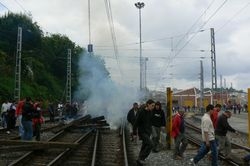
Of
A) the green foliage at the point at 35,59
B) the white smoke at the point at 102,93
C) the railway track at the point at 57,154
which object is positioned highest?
the green foliage at the point at 35,59

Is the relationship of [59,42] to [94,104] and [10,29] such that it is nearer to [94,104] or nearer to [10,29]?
[10,29]

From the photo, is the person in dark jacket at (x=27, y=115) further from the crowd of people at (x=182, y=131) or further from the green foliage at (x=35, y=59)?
the green foliage at (x=35, y=59)

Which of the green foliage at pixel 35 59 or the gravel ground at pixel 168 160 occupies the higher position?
the green foliage at pixel 35 59

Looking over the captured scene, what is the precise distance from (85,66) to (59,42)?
35448 millimetres

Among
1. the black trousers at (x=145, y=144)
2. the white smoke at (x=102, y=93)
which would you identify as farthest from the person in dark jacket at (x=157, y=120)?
the white smoke at (x=102, y=93)

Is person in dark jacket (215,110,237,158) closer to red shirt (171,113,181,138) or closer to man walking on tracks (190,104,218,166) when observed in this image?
red shirt (171,113,181,138)

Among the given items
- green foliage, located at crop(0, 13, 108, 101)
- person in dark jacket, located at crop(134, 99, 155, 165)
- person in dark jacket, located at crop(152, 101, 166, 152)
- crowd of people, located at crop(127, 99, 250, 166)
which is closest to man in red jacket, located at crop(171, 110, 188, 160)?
crowd of people, located at crop(127, 99, 250, 166)

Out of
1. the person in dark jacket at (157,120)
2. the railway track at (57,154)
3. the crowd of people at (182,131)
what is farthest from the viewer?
the person in dark jacket at (157,120)

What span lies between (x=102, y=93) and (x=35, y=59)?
91.9 ft

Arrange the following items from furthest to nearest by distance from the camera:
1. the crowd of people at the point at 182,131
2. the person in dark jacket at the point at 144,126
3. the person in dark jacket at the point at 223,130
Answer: the person in dark jacket at the point at 223,130
the person in dark jacket at the point at 144,126
the crowd of people at the point at 182,131

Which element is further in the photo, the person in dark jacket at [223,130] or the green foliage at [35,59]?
the green foliage at [35,59]

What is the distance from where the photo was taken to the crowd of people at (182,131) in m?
13.3

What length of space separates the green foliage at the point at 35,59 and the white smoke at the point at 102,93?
4323 mm

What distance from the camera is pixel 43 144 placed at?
15.4 m
